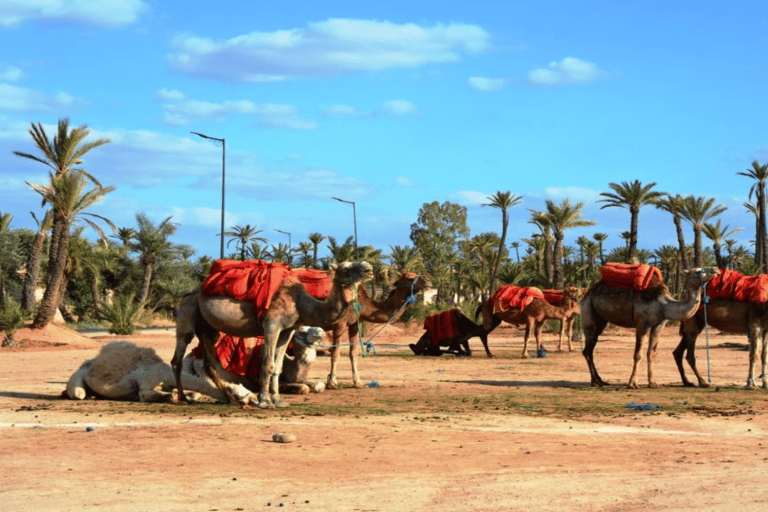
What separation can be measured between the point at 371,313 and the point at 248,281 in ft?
16.6

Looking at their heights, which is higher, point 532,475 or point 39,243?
point 39,243

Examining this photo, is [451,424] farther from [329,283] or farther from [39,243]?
[39,243]

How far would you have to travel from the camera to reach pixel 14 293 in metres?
59.2

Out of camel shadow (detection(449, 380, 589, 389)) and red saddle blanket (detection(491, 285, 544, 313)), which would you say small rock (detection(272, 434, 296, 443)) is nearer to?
camel shadow (detection(449, 380, 589, 389))

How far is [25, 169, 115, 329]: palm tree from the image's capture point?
1443 inches

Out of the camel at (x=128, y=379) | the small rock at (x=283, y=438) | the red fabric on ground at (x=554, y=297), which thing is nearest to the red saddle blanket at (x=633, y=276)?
the camel at (x=128, y=379)

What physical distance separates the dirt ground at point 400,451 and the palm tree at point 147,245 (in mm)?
40078

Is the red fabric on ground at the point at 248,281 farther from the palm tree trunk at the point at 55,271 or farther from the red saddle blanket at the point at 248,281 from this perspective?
the palm tree trunk at the point at 55,271

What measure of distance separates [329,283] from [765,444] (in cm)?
826

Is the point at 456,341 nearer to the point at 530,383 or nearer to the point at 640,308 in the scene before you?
the point at 530,383

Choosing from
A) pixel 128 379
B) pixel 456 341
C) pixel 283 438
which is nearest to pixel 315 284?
pixel 128 379

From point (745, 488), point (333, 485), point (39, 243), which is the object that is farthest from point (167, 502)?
point (39, 243)

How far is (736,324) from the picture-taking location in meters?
19.0

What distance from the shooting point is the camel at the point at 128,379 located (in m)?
15.4
